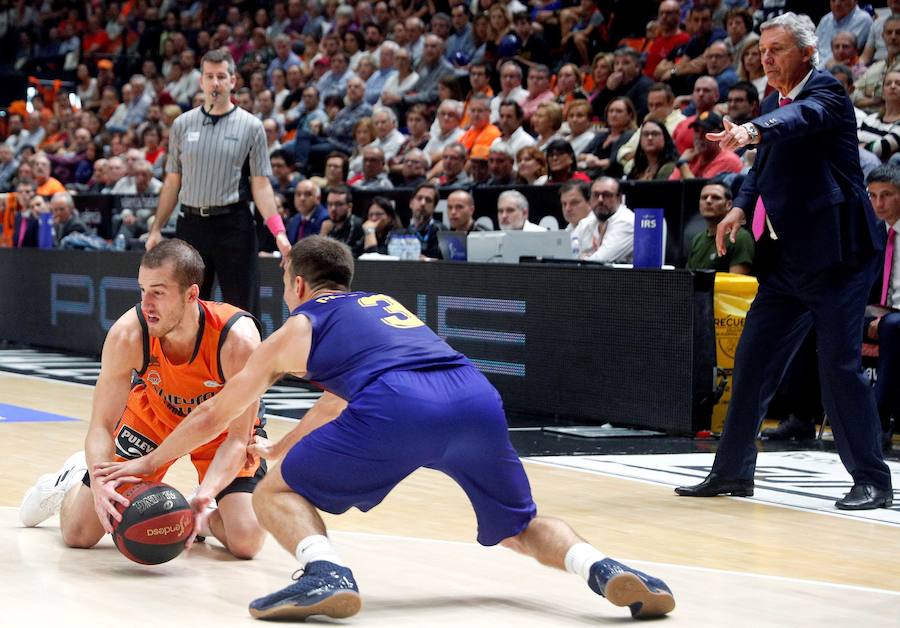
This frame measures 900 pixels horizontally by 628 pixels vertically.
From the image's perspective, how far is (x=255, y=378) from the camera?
393cm

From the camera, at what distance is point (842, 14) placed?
12.0 metres

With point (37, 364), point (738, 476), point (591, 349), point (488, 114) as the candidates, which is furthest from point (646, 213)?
point (37, 364)

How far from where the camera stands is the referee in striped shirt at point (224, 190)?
8.23 metres

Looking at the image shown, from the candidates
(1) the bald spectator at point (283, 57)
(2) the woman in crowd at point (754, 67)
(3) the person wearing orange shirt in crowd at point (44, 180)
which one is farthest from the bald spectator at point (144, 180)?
(2) the woman in crowd at point (754, 67)

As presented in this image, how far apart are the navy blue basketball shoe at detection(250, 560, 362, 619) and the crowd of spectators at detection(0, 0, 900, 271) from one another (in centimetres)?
567

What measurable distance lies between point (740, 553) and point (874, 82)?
266 inches

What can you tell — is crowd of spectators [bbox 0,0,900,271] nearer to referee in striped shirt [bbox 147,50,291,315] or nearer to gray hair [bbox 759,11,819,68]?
referee in striped shirt [bbox 147,50,291,315]

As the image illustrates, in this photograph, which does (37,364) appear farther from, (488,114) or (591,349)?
(591,349)

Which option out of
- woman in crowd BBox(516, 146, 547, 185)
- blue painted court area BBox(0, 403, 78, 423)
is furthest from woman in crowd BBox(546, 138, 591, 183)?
blue painted court area BBox(0, 403, 78, 423)

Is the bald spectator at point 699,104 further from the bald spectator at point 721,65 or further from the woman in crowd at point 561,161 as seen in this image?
the woman in crowd at point 561,161

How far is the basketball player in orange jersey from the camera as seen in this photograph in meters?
4.58

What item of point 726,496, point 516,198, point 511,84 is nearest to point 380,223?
point 516,198

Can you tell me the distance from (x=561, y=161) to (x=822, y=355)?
5567 mm

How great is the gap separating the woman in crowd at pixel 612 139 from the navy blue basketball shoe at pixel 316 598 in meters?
8.13
